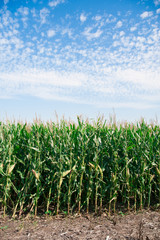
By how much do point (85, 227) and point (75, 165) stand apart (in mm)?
1250

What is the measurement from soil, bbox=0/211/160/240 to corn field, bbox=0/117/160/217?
22 cm

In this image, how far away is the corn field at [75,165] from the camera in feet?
14.4

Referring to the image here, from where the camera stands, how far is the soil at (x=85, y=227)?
360 cm

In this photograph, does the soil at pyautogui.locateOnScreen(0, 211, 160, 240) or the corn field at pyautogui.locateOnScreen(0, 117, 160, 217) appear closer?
the soil at pyautogui.locateOnScreen(0, 211, 160, 240)

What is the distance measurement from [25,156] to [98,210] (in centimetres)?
220

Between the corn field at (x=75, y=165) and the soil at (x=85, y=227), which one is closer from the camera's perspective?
the soil at (x=85, y=227)

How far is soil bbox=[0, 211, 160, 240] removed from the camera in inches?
142

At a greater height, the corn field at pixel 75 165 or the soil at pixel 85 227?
the corn field at pixel 75 165

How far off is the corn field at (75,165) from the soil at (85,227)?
22cm

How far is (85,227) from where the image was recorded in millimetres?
3928

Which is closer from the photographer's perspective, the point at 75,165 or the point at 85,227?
the point at 85,227

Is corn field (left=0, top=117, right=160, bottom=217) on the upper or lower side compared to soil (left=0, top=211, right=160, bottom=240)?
upper

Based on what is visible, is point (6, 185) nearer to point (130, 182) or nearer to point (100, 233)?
point (100, 233)

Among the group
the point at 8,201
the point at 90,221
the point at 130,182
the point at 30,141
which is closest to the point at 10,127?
the point at 30,141
